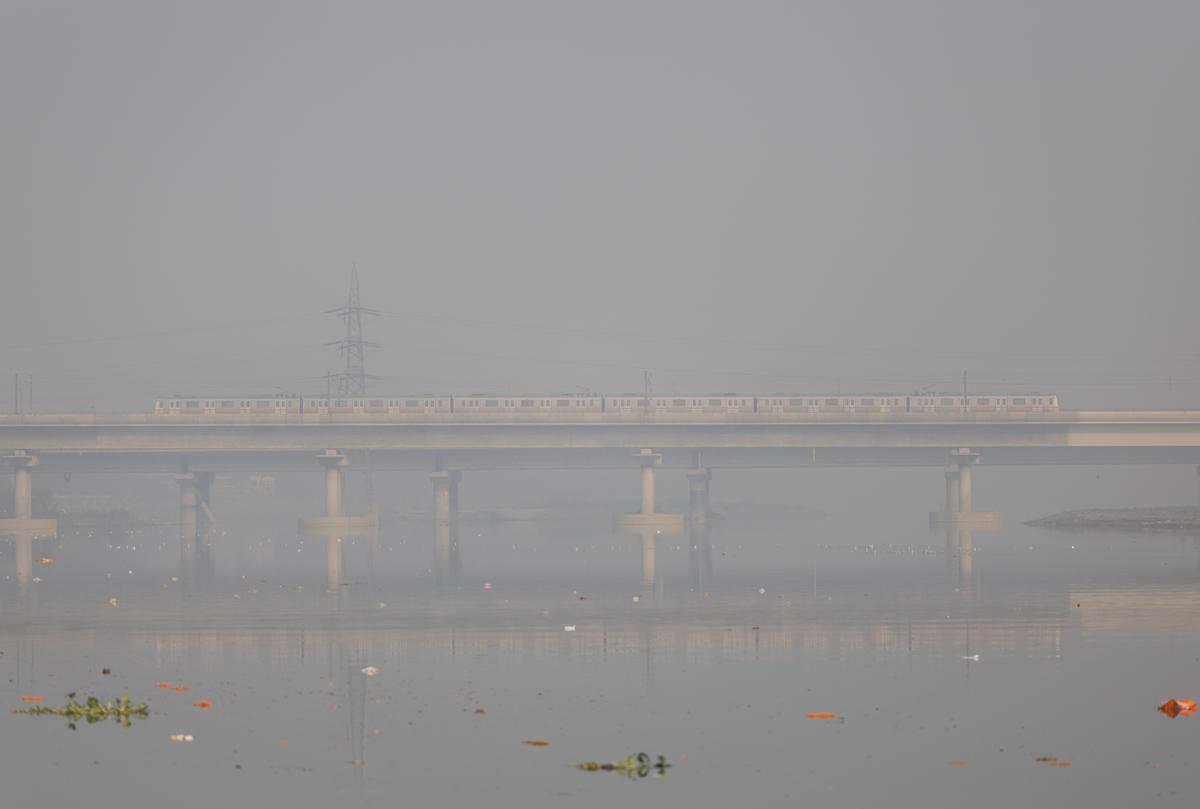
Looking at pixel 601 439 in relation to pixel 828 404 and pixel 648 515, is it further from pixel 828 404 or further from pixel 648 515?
pixel 828 404

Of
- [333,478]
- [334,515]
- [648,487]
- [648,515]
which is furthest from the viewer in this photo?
[648,487]

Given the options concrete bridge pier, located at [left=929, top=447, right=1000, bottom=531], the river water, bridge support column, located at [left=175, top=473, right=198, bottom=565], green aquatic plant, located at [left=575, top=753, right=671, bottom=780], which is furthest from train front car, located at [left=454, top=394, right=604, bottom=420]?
green aquatic plant, located at [left=575, top=753, right=671, bottom=780]

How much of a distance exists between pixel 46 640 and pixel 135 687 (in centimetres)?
968

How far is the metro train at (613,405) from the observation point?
145750 mm

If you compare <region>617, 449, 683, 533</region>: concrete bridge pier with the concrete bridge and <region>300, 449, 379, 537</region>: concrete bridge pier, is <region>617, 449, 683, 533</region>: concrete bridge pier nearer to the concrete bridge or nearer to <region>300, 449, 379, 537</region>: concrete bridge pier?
the concrete bridge

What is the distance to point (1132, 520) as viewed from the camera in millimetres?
119062

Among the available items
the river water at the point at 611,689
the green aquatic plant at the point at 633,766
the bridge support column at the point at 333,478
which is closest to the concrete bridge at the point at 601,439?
the bridge support column at the point at 333,478

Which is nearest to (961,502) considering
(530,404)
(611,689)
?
(530,404)

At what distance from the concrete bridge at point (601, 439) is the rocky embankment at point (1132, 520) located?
349 inches

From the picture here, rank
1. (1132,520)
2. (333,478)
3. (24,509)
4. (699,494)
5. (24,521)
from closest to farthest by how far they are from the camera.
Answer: (1132,520), (24,521), (24,509), (333,478), (699,494)

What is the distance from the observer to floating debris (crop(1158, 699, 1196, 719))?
89.2ft

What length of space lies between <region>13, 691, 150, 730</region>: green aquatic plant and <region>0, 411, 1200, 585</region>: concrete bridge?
11044cm

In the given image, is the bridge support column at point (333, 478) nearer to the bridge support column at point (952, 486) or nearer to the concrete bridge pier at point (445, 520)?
the concrete bridge pier at point (445, 520)

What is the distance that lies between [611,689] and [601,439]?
116940mm
